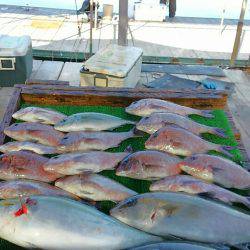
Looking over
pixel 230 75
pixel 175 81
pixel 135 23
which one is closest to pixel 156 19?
pixel 135 23

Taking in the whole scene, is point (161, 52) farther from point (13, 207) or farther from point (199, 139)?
point (13, 207)

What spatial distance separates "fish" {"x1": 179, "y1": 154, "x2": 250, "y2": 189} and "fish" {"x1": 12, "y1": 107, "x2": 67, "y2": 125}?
1310 millimetres

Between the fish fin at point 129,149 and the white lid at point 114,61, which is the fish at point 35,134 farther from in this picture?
the white lid at point 114,61

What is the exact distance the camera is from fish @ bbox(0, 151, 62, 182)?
2.37 metres

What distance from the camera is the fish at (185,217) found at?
192 cm

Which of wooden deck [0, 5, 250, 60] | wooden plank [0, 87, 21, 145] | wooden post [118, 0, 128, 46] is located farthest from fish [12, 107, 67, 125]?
wooden deck [0, 5, 250, 60]

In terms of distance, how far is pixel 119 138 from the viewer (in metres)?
2.91

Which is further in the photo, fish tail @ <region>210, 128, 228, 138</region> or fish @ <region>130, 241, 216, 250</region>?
fish tail @ <region>210, 128, 228, 138</region>

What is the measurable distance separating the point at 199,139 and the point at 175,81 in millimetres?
3194

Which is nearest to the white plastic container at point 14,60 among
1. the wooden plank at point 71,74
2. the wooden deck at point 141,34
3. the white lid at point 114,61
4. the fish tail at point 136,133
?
the wooden plank at point 71,74

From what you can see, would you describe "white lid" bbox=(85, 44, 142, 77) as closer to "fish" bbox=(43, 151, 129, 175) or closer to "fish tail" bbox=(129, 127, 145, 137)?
"fish tail" bbox=(129, 127, 145, 137)

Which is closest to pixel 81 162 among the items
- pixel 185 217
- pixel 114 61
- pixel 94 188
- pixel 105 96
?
pixel 94 188

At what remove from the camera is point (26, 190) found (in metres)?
2.19

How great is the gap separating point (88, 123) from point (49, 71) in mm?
3743
